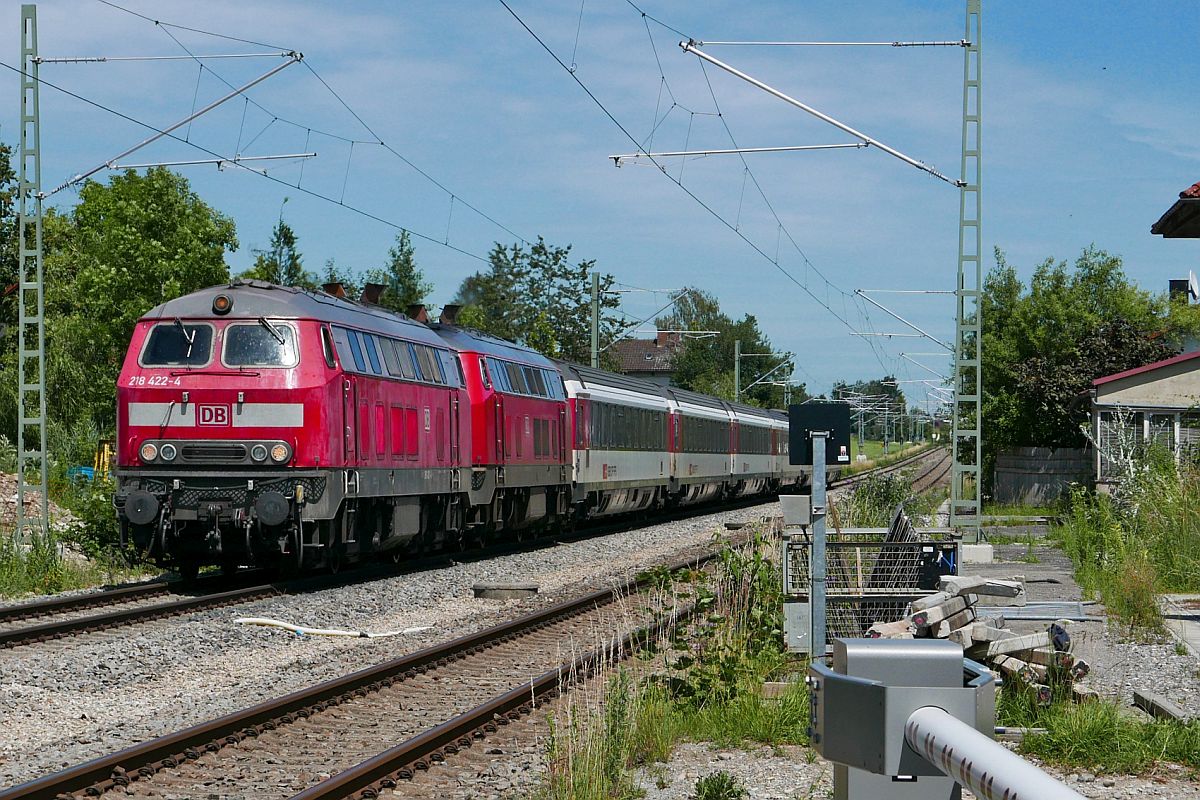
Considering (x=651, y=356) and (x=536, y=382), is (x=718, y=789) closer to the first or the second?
(x=536, y=382)

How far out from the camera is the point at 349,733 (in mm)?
9242

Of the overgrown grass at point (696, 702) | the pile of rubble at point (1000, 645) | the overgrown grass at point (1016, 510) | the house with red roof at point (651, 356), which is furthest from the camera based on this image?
the house with red roof at point (651, 356)

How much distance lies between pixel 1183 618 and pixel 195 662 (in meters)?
9.51

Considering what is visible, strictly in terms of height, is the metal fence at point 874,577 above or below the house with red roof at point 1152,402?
below

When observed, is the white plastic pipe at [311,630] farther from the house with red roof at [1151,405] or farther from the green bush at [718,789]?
the house with red roof at [1151,405]

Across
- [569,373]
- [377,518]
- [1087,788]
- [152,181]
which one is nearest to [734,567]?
[1087,788]

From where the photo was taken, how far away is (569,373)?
31.6 m

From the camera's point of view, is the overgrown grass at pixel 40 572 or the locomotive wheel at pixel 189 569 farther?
the locomotive wheel at pixel 189 569

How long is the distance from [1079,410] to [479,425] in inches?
840

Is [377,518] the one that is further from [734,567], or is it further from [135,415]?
[734,567]

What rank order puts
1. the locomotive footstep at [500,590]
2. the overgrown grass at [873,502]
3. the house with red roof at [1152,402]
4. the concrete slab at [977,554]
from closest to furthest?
the locomotive footstep at [500,590], the concrete slab at [977,554], the overgrown grass at [873,502], the house with red roof at [1152,402]

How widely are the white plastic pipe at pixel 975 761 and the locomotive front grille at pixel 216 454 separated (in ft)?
50.6

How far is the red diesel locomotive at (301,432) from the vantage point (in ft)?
55.2

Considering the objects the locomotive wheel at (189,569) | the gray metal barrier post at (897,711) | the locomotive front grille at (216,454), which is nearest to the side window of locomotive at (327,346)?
the locomotive front grille at (216,454)
